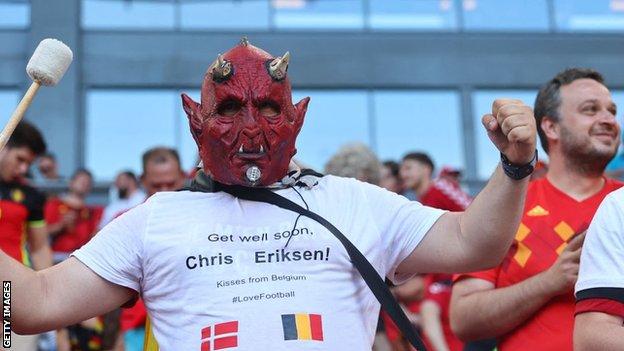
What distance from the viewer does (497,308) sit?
3.64 meters

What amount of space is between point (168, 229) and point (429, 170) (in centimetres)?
478

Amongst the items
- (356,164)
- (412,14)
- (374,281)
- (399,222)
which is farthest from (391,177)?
Result: (412,14)

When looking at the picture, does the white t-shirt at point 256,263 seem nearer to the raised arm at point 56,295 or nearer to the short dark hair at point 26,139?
the raised arm at point 56,295

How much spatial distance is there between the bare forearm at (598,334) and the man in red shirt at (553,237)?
388 millimetres

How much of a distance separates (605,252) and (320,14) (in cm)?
1446

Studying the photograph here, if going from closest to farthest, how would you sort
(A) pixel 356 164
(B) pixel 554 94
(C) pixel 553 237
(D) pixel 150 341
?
(D) pixel 150 341, (C) pixel 553 237, (B) pixel 554 94, (A) pixel 356 164

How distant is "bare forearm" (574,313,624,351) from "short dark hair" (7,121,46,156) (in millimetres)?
3724

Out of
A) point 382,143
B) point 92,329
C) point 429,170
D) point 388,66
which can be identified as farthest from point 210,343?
point 388,66

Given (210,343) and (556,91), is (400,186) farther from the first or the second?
(210,343)

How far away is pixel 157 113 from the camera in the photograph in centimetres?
1620

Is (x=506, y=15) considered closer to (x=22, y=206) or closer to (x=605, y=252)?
(x=22, y=206)

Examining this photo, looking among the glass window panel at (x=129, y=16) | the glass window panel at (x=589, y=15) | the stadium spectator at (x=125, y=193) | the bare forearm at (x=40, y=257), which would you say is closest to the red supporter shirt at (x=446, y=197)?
the bare forearm at (x=40, y=257)

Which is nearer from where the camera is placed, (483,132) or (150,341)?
(150,341)

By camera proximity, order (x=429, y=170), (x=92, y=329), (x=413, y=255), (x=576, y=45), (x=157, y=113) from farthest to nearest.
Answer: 1. (x=576, y=45)
2. (x=157, y=113)
3. (x=429, y=170)
4. (x=92, y=329)
5. (x=413, y=255)
